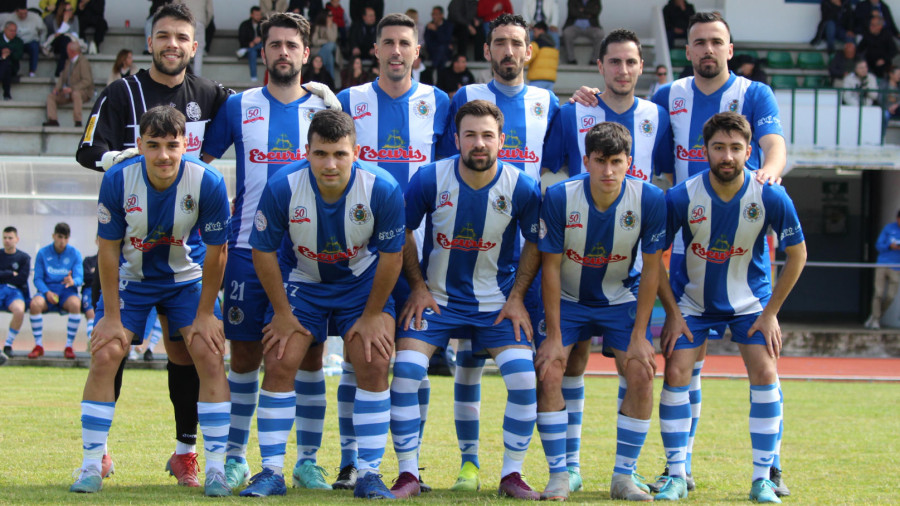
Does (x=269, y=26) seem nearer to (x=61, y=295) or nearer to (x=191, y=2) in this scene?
(x=61, y=295)

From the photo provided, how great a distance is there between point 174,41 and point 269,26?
0.51 metres

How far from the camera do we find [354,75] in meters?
16.7

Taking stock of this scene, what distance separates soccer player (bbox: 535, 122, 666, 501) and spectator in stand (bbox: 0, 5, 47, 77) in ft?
51.3

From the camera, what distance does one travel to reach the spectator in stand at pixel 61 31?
58.1ft

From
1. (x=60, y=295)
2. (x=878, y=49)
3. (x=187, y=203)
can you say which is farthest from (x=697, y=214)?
(x=878, y=49)

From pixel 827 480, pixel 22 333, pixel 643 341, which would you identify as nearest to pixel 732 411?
pixel 827 480

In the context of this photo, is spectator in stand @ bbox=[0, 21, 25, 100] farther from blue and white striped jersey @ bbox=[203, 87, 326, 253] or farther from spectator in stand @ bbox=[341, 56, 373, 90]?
blue and white striped jersey @ bbox=[203, 87, 326, 253]

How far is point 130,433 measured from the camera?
268 inches

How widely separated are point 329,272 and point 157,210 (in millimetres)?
905

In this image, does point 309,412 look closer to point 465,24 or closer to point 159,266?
point 159,266

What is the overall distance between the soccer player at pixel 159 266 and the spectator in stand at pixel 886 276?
13.1 m

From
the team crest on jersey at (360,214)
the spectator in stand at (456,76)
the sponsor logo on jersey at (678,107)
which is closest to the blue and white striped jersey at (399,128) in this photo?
the team crest on jersey at (360,214)

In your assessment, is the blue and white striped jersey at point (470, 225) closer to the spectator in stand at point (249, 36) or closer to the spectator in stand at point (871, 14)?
the spectator in stand at point (249, 36)

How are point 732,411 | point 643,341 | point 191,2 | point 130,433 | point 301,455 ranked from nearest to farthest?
point 643,341
point 301,455
point 130,433
point 732,411
point 191,2
